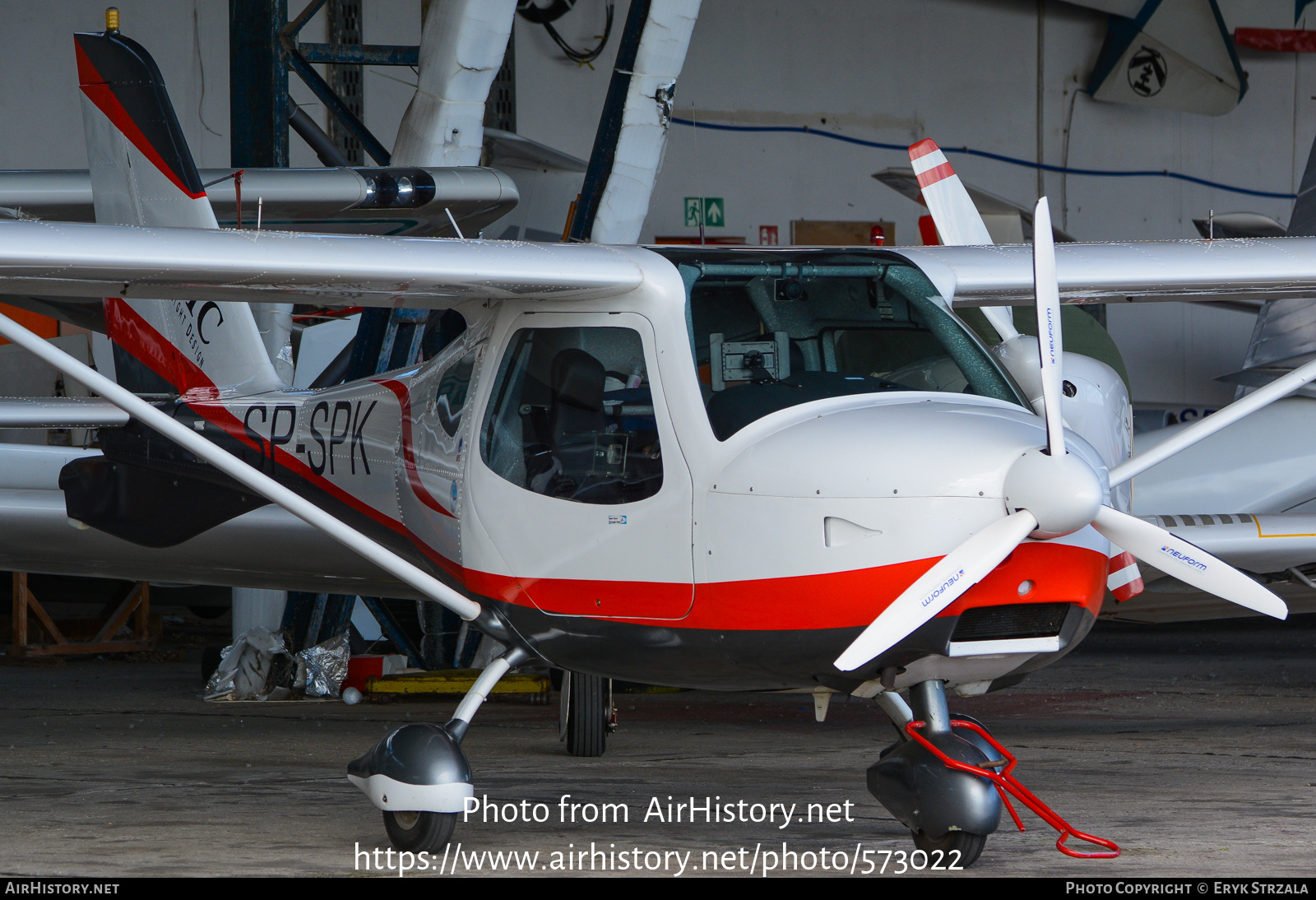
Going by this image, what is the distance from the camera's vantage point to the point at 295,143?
1439 centimetres

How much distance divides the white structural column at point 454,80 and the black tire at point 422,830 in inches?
216

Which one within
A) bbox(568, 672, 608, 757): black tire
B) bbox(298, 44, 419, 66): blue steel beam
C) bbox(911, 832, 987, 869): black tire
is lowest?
bbox(568, 672, 608, 757): black tire

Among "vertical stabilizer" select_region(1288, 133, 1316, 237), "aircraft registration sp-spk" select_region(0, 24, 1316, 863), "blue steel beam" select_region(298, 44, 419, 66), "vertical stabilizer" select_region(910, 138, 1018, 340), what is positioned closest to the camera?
"aircraft registration sp-spk" select_region(0, 24, 1316, 863)

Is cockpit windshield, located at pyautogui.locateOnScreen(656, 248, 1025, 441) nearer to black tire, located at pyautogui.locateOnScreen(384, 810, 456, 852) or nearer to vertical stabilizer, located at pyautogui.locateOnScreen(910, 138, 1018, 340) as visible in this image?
black tire, located at pyautogui.locateOnScreen(384, 810, 456, 852)

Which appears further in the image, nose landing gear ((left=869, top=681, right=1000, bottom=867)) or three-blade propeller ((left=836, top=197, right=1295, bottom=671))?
nose landing gear ((left=869, top=681, right=1000, bottom=867))

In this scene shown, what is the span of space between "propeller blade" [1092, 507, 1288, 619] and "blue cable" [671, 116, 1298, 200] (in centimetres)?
1221

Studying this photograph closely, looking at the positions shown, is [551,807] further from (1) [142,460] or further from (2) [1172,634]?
(2) [1172,634]

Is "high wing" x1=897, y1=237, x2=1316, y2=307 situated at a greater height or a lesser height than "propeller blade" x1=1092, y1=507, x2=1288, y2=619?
greater

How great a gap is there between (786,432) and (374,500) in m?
2.28

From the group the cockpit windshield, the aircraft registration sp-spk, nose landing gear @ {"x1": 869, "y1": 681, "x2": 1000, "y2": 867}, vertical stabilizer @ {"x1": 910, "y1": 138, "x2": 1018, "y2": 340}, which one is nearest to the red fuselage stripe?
the aircraft registration sp-spk

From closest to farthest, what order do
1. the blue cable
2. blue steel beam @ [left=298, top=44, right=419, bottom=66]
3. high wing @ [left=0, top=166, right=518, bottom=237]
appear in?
1. high wing @ [left=0, top=166, right=518, bottom=237]
2. blue steel beam @ [left=298, top=44, right=419, bottom=66]
3. the blue cable

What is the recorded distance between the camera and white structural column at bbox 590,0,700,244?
31.0 ft

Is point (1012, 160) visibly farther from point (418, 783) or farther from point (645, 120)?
point (418, 783)

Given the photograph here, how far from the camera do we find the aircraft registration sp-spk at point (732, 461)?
13.0ft
